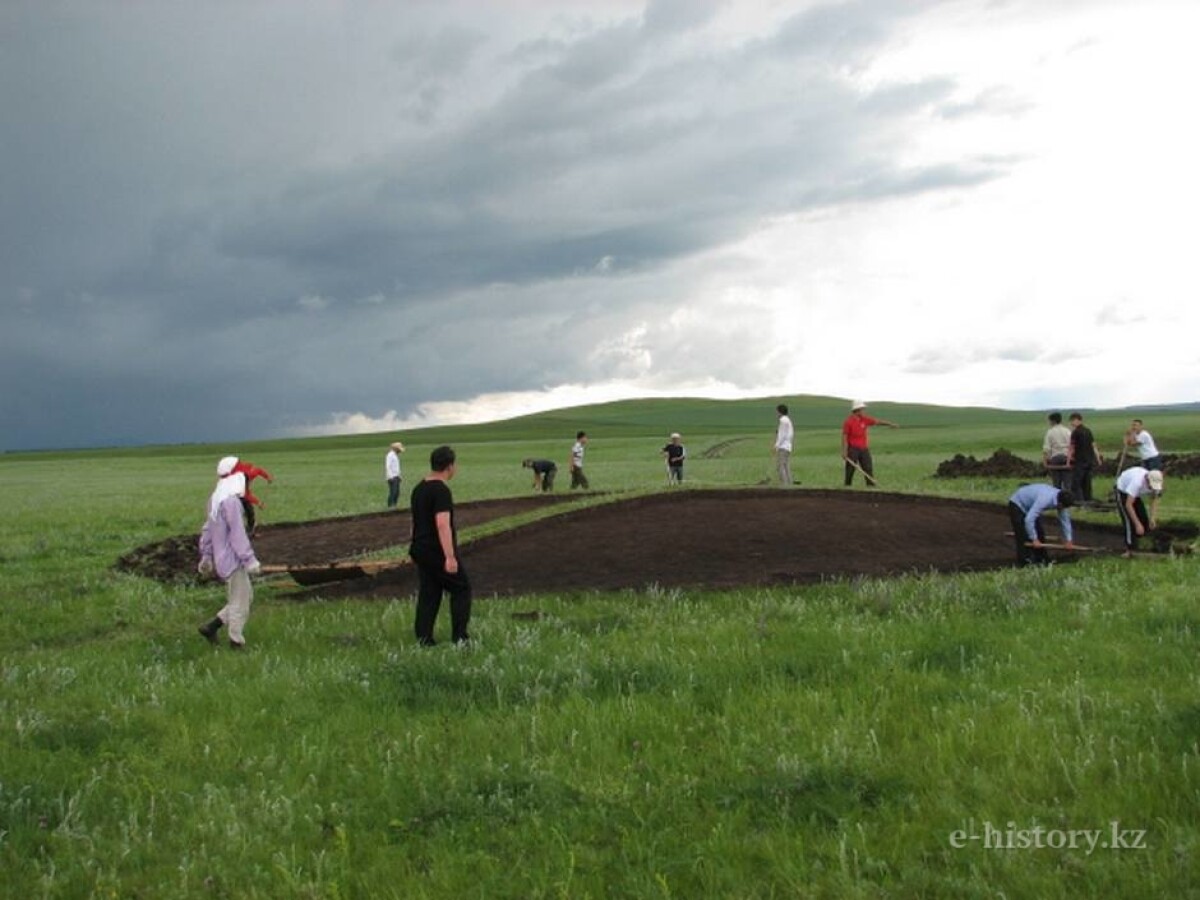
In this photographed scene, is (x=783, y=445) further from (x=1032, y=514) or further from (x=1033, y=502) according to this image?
(x=1032, y=514)

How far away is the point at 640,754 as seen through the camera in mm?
7473

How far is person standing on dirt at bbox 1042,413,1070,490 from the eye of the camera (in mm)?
27344

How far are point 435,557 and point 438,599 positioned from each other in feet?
1.86

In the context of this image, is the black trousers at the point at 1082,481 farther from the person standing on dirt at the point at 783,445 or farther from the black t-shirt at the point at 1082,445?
the person standing on dirt at the point at 783,445

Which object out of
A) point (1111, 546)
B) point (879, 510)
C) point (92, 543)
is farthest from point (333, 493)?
point (1111, 546)

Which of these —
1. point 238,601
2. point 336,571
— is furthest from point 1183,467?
point 238,601

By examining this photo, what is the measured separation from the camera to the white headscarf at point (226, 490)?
1214 centimetres

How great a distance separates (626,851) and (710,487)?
58.8ft

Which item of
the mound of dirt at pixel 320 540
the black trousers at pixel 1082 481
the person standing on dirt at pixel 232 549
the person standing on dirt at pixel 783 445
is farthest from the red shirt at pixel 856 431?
the person standing on dirt at pixel 232 549

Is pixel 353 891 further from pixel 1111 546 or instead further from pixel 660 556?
pixel 1111 546

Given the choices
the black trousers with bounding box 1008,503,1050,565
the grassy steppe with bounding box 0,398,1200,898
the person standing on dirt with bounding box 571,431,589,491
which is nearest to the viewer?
the grassy steppe with bounding box 0,398,1200,898

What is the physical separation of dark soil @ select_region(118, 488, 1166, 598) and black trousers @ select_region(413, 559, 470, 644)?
362cm

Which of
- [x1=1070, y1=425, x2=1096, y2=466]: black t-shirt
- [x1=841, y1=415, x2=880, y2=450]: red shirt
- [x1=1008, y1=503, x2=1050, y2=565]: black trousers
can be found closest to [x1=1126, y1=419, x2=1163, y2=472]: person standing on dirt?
[x1=1070, y1=425, x2=1096, y2=466]: black t-shirt

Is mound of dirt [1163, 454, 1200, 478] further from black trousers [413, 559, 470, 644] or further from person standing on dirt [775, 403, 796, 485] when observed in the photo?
black trousers [413, 559, 470, 644]
